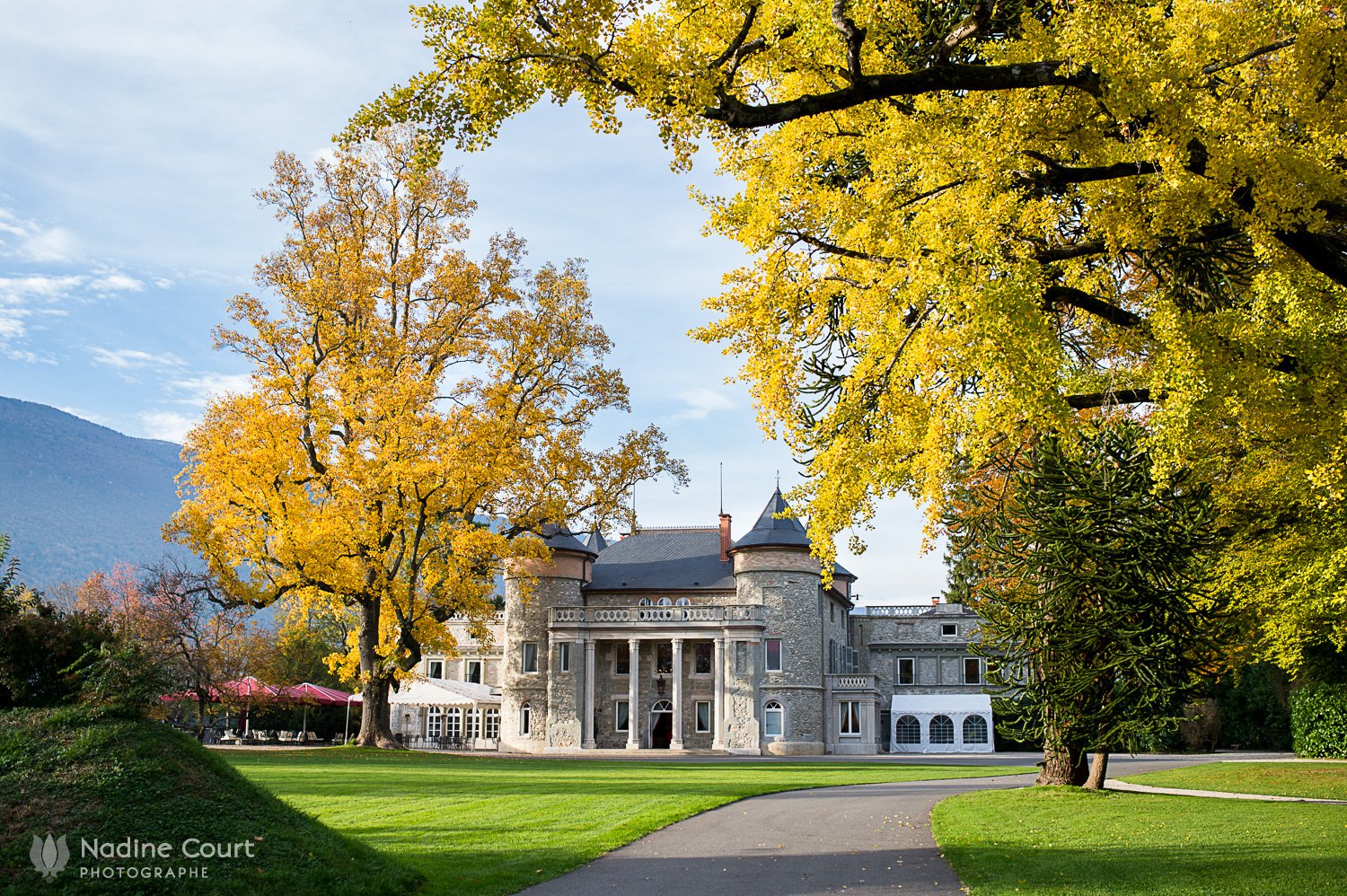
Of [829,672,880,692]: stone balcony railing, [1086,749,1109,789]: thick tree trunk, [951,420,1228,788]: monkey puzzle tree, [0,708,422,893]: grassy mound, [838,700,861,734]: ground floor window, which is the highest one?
[951,420,1228,788]: monkey puzzle tree

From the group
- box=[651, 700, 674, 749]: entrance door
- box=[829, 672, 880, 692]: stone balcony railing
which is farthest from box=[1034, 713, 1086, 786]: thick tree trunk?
box=[651, 700, 674, 749]: entrance door

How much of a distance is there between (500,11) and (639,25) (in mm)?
1390

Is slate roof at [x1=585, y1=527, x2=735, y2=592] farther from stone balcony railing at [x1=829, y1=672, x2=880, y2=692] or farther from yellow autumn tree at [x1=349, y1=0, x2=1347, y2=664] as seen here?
yellow autumn tree at [x1=349, y1=0, x2=1347, y2=664]

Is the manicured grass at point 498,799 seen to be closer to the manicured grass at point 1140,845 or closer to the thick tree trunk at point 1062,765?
the manicured grass at point 1140,845

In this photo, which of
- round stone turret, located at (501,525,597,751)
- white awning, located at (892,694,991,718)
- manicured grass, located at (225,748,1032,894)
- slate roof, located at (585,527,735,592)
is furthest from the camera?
white awning, located at (892,694,991,718)

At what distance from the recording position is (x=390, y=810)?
14242mm

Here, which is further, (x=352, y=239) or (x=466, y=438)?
(x=352, y=239)

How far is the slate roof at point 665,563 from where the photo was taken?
177 ft

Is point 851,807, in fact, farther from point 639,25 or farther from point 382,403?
point 382,403

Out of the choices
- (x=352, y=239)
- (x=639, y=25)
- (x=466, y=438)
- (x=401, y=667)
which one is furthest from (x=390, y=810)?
(x=352, y=239)

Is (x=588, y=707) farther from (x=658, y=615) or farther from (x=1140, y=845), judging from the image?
(x=1140, y=845)

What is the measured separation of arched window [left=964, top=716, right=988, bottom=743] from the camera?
177ft

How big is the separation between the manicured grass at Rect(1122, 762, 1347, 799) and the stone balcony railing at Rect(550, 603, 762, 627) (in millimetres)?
22752

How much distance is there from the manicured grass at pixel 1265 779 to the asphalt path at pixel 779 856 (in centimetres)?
987
